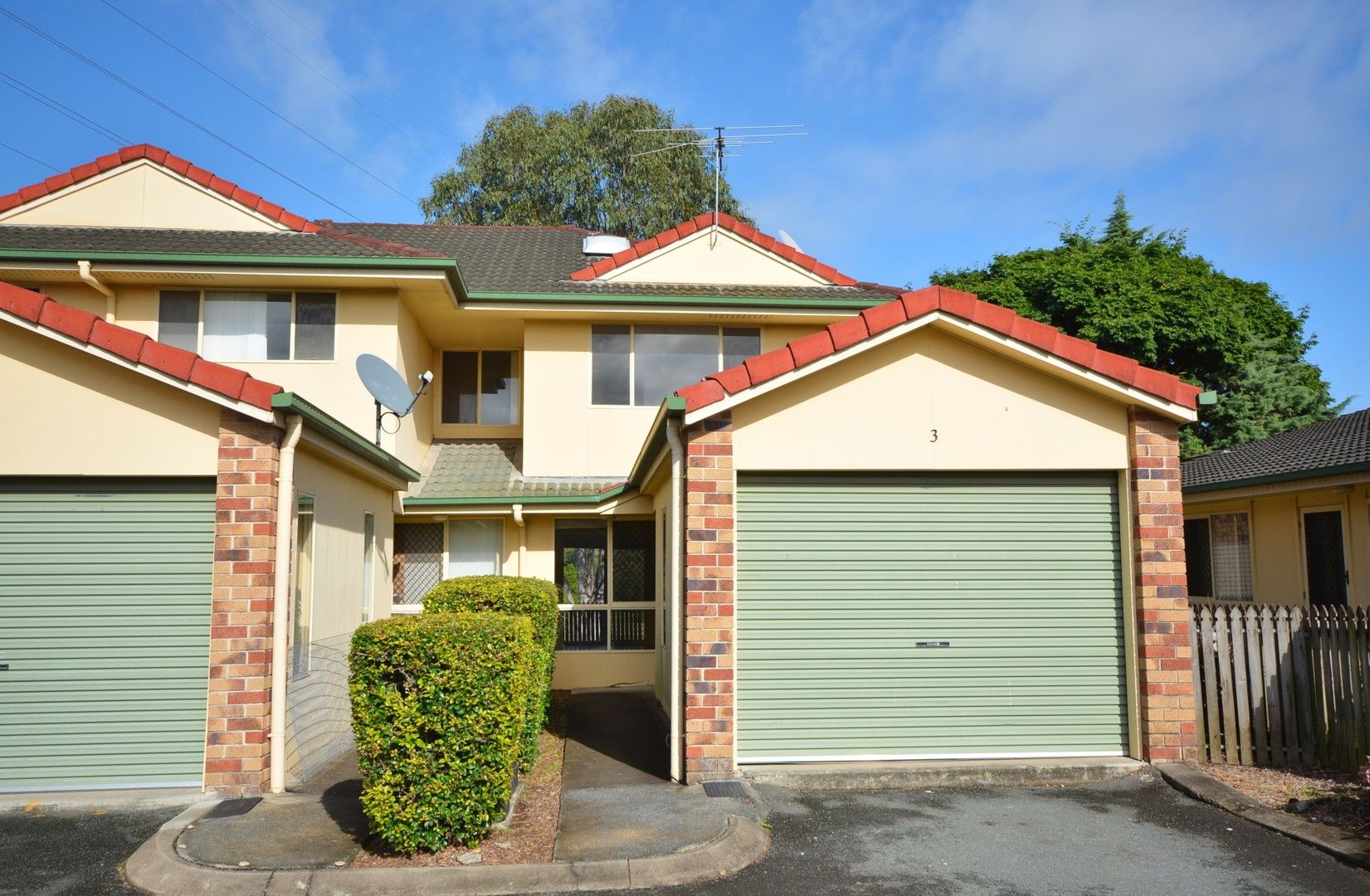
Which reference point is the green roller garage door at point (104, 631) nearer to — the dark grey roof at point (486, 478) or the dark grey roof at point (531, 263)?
the dark grey roof at point (486, 478)

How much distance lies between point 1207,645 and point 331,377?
1068cm

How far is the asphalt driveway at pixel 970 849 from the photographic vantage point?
19.7ft

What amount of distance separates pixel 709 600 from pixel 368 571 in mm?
5978

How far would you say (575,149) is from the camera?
107 feet

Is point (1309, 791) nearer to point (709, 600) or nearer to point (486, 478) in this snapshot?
point (709, 600)

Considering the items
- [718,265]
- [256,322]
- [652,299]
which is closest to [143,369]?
[256,322]

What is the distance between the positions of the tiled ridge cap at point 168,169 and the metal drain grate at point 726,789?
1042cm

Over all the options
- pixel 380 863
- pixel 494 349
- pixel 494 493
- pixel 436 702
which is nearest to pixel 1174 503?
pixel 436 702

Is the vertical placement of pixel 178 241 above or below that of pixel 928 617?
above

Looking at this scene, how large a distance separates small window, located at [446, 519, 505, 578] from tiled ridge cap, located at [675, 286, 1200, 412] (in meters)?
6.87

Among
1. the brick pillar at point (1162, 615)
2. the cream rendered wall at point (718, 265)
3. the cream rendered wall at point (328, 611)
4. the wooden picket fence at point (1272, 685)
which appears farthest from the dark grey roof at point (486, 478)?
the wooden picket fence at point (1272, 685)

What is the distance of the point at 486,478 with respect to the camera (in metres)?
14.6

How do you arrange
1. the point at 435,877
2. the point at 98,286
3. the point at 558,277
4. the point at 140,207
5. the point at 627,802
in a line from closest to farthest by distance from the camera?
1. the point at 435,877
2. the point at 627,802
3. the point at 98,286
4. the point at 140,207
5. the point at 558,277

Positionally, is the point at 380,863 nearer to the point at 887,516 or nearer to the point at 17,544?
the point at 17,544
